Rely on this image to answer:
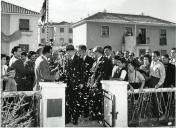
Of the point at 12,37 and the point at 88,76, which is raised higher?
the point at 12,37

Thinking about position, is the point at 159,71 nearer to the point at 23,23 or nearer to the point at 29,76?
the point at 29,76

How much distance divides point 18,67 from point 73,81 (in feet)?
4.55

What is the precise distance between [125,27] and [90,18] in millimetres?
4194

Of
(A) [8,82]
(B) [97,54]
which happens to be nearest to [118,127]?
(B) [97,54]

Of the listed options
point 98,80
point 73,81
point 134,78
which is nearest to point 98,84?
point 98,80

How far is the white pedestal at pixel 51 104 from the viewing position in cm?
547

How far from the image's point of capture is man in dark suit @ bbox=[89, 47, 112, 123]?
6.57m

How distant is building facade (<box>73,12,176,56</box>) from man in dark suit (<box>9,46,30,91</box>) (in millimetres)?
22533

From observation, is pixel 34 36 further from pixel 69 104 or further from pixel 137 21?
pixel 69 104

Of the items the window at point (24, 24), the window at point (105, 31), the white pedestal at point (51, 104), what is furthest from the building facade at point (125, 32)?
the white pedestal at point (51, 104)

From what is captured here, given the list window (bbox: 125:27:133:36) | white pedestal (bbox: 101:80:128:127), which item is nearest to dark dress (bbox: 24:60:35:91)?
white pedestal (bbox: 101:80:128:127)

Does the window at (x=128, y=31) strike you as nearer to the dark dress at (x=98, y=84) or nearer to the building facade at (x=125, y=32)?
the building facade at (x=125, y=32)

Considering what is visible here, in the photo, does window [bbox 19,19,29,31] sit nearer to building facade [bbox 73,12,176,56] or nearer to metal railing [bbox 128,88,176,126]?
building facade [bbox 73,12,176,56]

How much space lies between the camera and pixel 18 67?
682cm
